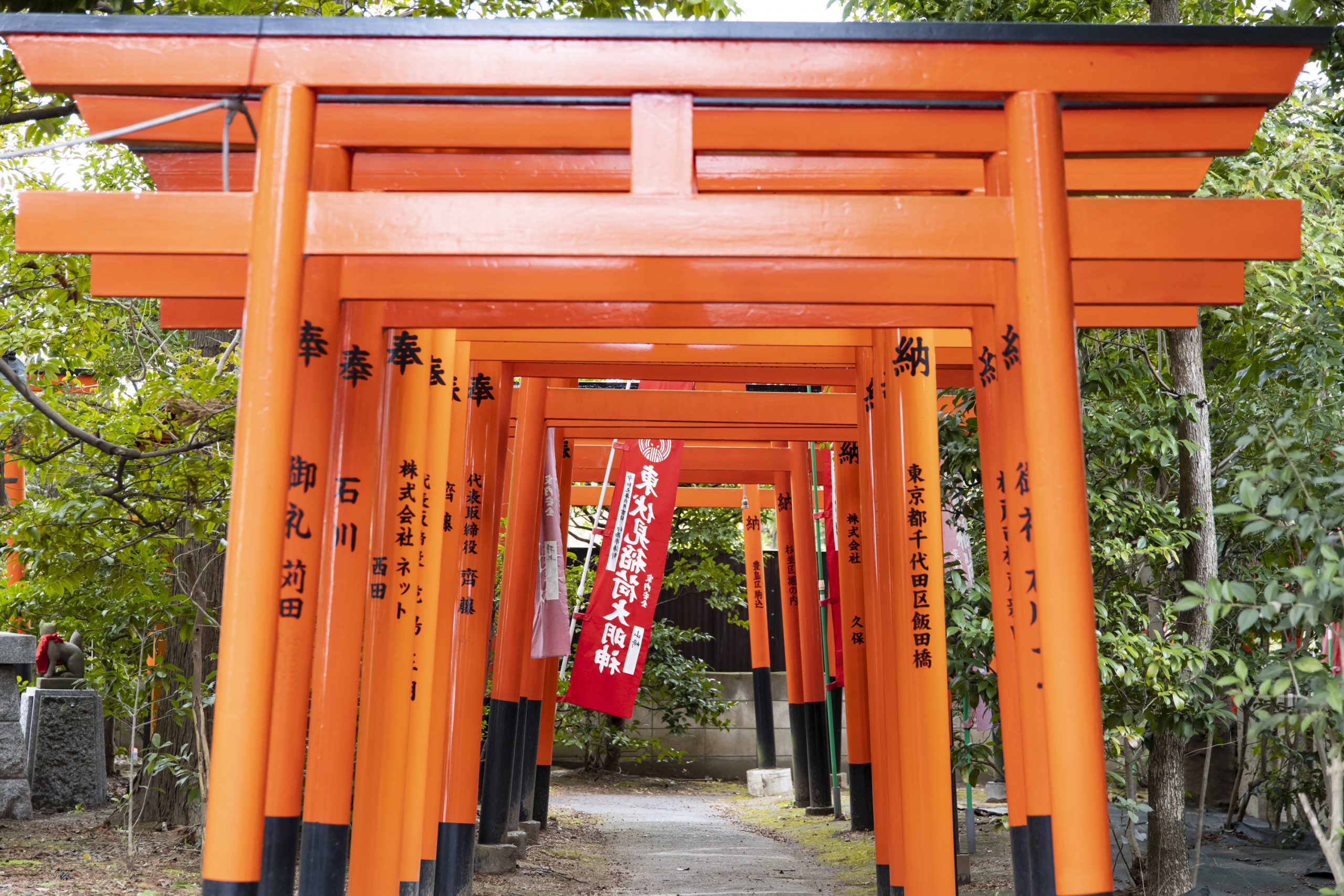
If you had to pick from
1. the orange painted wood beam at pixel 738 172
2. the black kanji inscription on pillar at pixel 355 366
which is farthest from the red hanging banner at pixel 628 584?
the orange painted wood beam at pixel 738 172

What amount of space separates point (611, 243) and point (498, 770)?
20.7ft

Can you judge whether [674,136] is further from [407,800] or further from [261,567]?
[407,800]

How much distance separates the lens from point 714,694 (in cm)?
1692

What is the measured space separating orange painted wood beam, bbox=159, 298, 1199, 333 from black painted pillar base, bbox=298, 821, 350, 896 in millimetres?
2330

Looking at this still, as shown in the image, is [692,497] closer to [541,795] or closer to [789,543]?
[789,543]

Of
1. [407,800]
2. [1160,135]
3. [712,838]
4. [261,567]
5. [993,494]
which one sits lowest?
[712,838]

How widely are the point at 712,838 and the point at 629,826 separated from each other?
3.72 feet

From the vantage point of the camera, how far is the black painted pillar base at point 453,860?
7.46m

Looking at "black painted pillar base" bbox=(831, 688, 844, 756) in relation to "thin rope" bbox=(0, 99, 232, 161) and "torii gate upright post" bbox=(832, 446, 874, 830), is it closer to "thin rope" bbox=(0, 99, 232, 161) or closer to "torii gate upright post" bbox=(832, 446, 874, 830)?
"torii gate upright post" bbox=(832, 446, 874, 830)

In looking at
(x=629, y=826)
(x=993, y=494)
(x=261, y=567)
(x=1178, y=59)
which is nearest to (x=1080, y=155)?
(x=1178, y=59)

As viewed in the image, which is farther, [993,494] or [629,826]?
[629,826]

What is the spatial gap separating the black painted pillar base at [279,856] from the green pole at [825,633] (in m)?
7.41

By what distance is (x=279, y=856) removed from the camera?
4.53 meters

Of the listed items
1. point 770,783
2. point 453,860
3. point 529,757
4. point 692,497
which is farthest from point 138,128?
point 770,783
